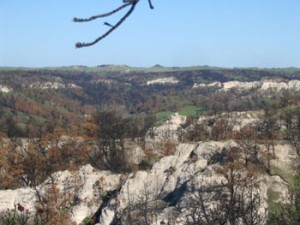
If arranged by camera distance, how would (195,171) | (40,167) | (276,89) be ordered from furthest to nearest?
1. (276,89)
2. (40,167)
3. (195,171)

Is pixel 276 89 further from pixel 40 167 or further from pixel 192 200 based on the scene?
pixel 192 200

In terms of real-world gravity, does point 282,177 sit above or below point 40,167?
above

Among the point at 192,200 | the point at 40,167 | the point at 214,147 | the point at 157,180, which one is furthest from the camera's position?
the point at 40,167

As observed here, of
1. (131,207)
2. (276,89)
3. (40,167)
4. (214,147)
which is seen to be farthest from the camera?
(276,89)

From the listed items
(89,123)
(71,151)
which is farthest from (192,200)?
(89,123)

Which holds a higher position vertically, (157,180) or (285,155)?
(285,155)

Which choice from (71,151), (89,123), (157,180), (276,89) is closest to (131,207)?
(157,180)

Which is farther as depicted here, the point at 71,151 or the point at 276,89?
the point at 276,89

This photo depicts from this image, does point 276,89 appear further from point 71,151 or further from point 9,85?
point 71,151

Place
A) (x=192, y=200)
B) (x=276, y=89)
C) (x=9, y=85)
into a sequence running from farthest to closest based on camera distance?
(x=276, y=89) < (x=9, y=85) < (x=192, y=200)
